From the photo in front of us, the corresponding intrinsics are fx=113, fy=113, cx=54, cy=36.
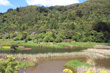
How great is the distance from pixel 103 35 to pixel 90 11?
54.0 metres

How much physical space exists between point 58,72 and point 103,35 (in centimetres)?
5516

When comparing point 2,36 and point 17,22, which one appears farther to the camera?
point 17,22

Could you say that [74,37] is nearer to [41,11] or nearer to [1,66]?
[1,66]

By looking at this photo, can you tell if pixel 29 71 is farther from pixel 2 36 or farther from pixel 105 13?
pixel 105 13

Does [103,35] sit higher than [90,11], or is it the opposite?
[90,11]

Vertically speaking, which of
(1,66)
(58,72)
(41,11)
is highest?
(41,11)

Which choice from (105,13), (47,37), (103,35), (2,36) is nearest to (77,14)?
(105,13)

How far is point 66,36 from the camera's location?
6450 cm

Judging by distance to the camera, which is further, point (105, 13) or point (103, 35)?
point (105, 13)

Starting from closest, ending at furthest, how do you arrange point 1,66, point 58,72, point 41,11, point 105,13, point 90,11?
1. point 1,66
2. point 58,72
3. point 105,13
4. point 90,11
5. point 41,11

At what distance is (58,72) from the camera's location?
1416cm

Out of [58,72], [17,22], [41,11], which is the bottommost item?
[58,72]

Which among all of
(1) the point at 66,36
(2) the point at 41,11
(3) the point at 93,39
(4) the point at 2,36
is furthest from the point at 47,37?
(2) the point at 41,11

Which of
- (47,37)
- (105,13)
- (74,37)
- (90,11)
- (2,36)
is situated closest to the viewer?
(47,37)
